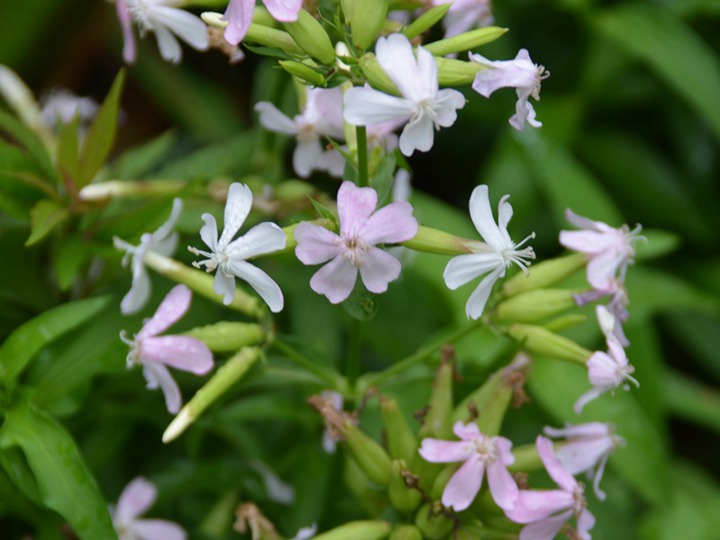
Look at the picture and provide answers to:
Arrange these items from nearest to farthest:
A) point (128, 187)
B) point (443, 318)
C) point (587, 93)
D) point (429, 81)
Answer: point (429, 81) < point (128, 187) < point (443, 318) < point (587, 93)

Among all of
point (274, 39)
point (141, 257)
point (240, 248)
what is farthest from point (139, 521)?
point (274, 39)

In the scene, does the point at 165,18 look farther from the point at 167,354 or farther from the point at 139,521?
the point at 139,521

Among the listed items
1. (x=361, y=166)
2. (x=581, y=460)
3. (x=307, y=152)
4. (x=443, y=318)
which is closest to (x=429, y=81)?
(x=361, y=166)

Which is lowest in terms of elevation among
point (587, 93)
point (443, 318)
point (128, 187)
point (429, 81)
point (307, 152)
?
point (443, 318)

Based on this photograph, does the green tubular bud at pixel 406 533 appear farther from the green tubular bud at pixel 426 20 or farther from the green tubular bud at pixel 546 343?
the green tubular bud at pixel 426 20

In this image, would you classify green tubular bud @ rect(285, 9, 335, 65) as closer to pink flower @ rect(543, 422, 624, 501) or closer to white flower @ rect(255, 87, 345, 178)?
white flower @ rect(255, 87, 345, 178)

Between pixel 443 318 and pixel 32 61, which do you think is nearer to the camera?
pixel 443 318

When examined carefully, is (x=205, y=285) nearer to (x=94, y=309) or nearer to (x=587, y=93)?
(x=94, y=309)

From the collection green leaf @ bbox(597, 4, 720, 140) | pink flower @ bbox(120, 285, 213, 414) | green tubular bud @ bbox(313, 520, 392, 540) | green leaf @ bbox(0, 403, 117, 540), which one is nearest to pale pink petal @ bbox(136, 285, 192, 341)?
pink flower @ bbox(120, 285, 213, 414)
